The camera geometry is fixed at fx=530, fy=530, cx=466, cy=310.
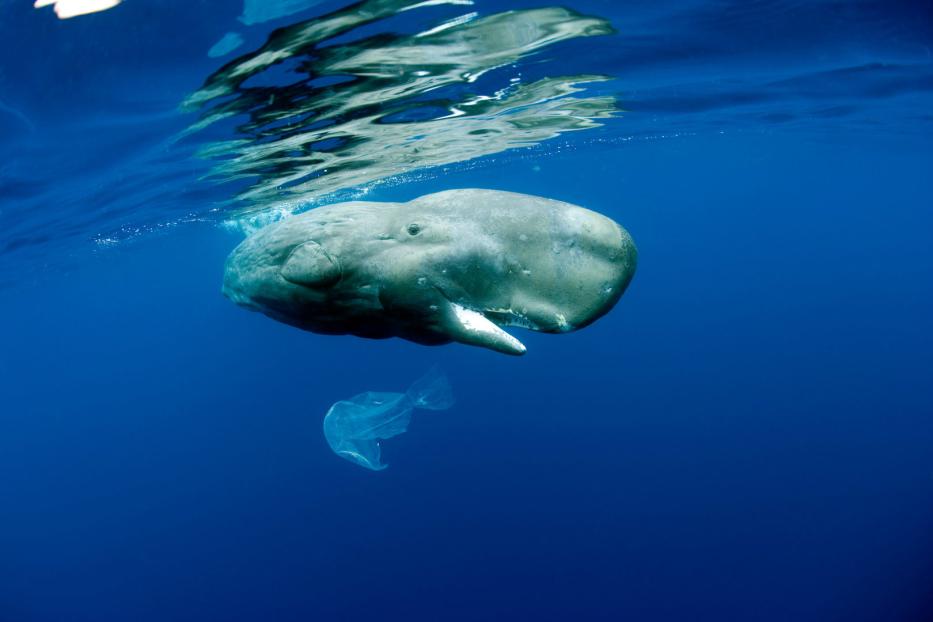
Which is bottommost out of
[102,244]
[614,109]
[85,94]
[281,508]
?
[281,508]

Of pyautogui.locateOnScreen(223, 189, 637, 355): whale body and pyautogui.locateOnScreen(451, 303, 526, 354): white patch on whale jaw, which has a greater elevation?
pyautogui.locateOnScreen(223, 189, 637, 355): whale body

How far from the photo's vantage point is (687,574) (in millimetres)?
22094

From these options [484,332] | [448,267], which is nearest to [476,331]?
[484,332]

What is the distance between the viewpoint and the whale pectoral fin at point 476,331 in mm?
2109

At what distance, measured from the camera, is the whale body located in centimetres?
224

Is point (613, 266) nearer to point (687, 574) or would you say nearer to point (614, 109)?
point (614, 109)

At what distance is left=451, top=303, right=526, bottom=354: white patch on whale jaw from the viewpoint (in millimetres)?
2103

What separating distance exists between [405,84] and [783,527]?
25.3m

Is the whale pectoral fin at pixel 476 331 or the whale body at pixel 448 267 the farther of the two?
the whale body at pixel 448 267

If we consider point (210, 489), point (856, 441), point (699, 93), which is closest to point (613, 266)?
point (699, 93)

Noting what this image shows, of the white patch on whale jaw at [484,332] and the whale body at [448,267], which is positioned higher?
the whale body at [448,267]

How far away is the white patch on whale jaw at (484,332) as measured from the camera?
6.90 feet

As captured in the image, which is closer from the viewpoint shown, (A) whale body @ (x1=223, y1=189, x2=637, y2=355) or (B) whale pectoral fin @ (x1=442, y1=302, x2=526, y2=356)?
(B) whale pectoral fin @ (x1=442, y1=302, x2=526, y2=356)

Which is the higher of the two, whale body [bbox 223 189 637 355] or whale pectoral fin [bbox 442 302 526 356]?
whale body [bbox 223 189 637 355]
